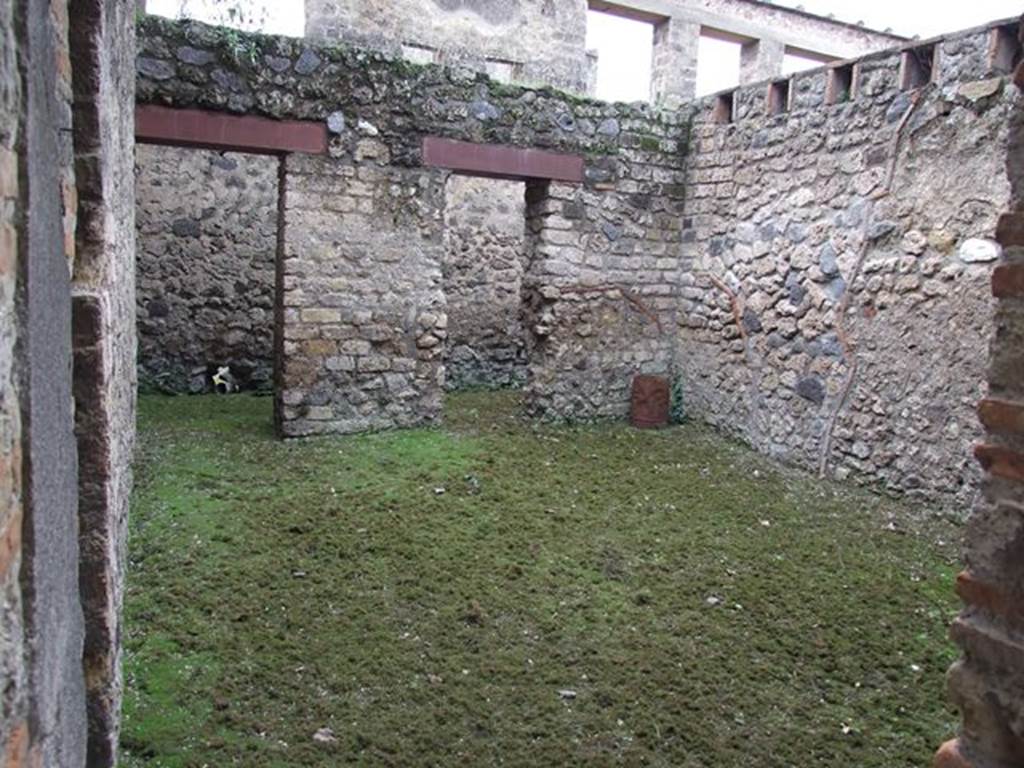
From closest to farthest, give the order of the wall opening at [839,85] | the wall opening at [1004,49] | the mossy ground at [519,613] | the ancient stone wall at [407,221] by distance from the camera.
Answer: the mossy ground at [519,613], the wall opening at [1004,49], the wall opening at [839,85], the ancient stone wall at [407,221]

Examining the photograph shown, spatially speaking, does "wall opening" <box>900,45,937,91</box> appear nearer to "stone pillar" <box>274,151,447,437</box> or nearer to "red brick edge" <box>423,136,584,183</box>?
"red brick edge" <box>423,136,584,183</box>

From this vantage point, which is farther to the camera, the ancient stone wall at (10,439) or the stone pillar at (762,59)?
the stone pillar at (762,59)

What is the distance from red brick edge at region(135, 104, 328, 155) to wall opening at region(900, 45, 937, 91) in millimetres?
3818

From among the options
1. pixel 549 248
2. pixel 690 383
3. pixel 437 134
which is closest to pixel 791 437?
pixel 690 383

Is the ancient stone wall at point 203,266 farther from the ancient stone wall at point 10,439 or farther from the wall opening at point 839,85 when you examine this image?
Result: the ancient stone wall at point 10,439

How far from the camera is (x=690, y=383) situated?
7215mm

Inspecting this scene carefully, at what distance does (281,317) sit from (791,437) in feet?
12.4

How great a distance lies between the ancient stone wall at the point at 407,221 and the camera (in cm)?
578

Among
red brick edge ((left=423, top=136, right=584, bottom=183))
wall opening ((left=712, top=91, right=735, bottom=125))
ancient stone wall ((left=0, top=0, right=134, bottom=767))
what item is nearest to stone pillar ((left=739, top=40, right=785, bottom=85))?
wall opening ((left=712, top=91, right=735, bottom=125))

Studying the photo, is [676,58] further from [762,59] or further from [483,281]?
[483,281]

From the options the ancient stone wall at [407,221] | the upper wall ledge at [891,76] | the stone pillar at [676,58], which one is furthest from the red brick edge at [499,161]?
the stone pillar at [676,58]

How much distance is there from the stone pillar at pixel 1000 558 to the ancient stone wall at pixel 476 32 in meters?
9.51

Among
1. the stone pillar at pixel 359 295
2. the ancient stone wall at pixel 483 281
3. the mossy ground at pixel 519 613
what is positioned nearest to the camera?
the mossy ground at pixel 519 613

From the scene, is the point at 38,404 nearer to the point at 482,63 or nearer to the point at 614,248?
the point at 614,248
